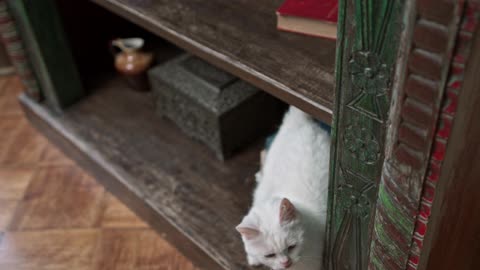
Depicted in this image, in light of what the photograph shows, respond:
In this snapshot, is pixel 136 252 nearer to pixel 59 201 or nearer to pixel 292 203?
pixel 59 201

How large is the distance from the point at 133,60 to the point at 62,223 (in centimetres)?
42

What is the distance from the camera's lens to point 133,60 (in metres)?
1.27

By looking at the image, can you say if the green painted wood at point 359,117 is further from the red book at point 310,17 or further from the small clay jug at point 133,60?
the small clay jug at point 133,60

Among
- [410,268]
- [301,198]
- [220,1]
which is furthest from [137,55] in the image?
[410,268]

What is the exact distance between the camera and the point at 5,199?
4.00ft

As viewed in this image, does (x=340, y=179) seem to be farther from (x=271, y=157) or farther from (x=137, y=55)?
(x=137, y=55)

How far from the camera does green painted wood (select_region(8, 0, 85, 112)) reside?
1.15m

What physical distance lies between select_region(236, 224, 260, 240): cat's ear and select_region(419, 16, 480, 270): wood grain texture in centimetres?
23

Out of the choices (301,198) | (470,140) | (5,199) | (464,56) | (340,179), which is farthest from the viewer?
(5,199)

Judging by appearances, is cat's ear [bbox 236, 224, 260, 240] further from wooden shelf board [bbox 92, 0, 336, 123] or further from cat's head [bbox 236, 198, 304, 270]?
wooden shelf board [bbox 92, 0, 336, 123]

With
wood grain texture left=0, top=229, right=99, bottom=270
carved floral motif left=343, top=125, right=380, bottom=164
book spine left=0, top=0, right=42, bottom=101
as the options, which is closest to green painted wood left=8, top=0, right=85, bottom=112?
book spine left=0, top=0, right=42, bottom=101

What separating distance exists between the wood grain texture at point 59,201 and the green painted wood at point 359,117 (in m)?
0.64

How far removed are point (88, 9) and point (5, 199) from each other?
0.53 meters

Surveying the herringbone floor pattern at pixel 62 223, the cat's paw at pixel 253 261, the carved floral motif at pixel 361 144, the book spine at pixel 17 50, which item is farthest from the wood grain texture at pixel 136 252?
the carved floral motif at pixel 361 144
